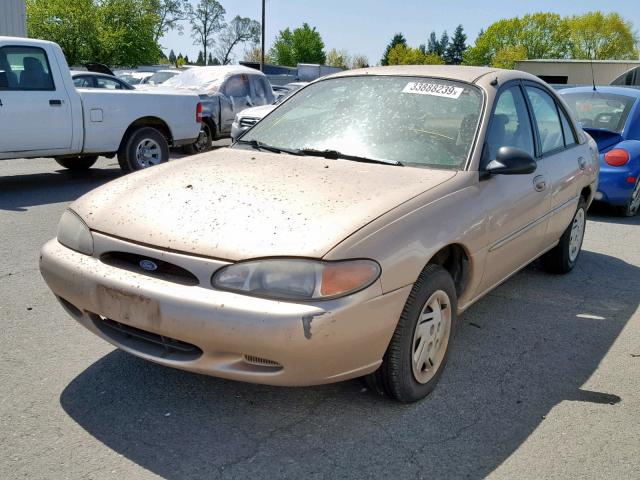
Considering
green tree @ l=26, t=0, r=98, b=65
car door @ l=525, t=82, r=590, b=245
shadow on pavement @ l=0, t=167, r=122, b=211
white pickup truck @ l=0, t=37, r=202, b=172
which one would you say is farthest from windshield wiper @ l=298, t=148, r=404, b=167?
green tree @ l=26, t=0, r=98, b=65

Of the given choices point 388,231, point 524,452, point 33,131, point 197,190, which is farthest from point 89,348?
point 33,131

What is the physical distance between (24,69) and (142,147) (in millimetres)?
1976

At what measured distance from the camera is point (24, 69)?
8242 mm

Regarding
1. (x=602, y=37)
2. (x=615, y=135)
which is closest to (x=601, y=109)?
(x=615, y=135)

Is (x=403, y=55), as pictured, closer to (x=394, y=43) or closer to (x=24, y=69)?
(x=394, y=43)

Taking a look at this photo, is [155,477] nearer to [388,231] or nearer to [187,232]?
[187,232]

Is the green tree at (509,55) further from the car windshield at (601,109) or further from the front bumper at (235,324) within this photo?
the front bumper at (235,324)

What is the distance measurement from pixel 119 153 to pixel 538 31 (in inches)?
3893

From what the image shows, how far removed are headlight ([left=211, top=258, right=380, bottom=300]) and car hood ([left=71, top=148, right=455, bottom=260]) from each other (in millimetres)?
48

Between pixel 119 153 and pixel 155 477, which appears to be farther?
pixel 119 153

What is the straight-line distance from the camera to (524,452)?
2875mm

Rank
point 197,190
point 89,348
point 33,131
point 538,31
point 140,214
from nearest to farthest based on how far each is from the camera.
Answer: point 140,214 → point 197,190 → point 89,348 → point 33,131 → point 538,31

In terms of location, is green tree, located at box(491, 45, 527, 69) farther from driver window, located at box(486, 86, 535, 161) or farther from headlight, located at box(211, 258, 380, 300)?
headlight, located at box(211, 258, 380, 300)

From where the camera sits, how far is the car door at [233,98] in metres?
13.2
